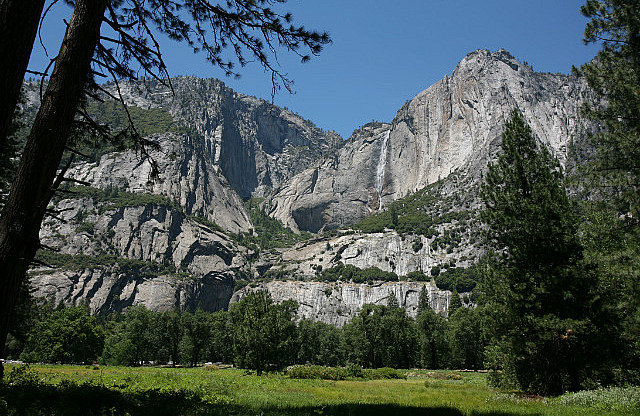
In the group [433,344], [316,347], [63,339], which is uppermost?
[433,344]

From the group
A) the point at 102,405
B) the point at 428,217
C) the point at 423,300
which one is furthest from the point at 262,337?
the point at 428,217

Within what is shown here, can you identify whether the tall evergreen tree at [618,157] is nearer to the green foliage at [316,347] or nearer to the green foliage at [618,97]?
the green foliage at [618,97]

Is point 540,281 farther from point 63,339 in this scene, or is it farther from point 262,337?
point 63,339

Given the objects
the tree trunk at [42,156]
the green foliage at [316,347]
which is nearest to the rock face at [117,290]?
the green foliage at [316,347]

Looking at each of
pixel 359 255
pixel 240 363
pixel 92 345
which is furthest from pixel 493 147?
pixel 92 345

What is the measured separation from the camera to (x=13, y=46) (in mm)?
4441

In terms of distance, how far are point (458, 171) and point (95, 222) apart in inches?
6537

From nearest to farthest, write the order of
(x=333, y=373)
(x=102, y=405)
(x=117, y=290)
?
(x=102, y=405)
(x=333, y=373)
(x=117, y=290)

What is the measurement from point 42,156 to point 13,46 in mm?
1607

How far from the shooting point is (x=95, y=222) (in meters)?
147

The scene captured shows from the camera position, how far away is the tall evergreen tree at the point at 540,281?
547 inches

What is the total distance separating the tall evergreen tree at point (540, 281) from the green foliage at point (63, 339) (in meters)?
53.1

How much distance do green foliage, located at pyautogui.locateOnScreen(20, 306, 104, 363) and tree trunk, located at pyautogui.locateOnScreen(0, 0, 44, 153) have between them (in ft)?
174

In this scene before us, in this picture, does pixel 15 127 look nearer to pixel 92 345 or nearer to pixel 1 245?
pixel 1 245
